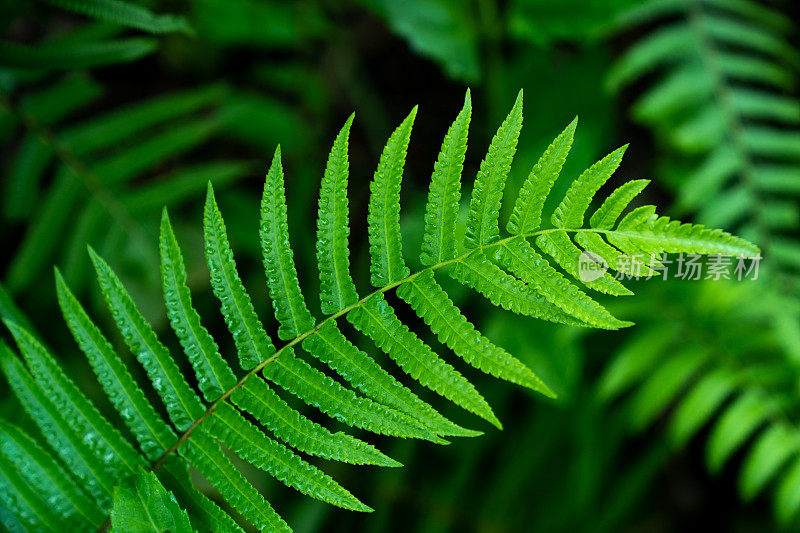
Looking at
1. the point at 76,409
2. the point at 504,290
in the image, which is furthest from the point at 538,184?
the point at 76,409

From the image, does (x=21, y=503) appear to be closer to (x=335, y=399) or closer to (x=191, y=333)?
(x=191, y=333)

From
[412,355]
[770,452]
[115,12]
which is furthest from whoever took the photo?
[770,452]

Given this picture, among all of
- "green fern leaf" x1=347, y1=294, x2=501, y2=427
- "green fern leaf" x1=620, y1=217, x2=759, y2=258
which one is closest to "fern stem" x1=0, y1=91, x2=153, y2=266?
"green fern leaf" x1=347, y1=294, x2=501, y2=427

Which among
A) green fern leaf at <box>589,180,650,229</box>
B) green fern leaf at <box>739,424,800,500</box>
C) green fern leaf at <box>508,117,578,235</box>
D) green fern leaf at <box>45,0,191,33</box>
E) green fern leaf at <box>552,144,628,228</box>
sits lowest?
green fern leaf at <box>739,424,800,500</box>

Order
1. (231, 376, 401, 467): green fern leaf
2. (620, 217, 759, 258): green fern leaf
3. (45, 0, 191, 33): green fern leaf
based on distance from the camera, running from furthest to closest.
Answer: (45, 0, 191, 33): green fern leaf, (231, 376, 401, 467): green fern leaf, (620, 217, 759, 258): green fern leaf

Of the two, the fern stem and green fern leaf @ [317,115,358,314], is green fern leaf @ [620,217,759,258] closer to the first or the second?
green fern leaf @ [317,115,358,314]

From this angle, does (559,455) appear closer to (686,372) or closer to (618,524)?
(618,524)
